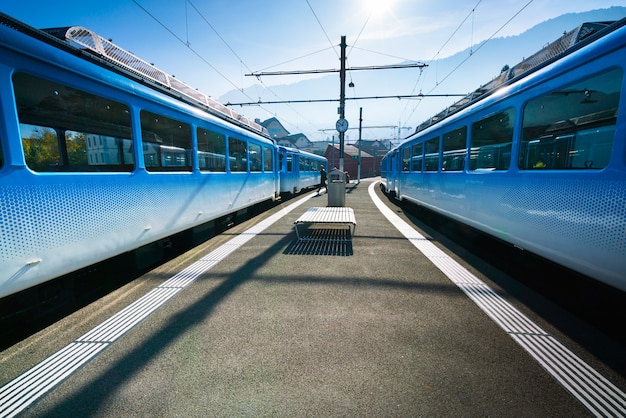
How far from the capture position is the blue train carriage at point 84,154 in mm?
2393

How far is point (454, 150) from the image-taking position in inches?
254

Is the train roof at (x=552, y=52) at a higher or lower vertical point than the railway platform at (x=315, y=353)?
higher

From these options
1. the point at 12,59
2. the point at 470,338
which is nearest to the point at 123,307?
the point at 12,59

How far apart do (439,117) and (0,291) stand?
9500 mm

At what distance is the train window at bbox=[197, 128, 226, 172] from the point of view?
5.70 m

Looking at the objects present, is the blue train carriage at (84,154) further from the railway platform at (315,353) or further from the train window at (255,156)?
the train window at (255,156)

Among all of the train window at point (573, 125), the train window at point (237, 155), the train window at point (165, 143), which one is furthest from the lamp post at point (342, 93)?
the train window at point (573, 125)

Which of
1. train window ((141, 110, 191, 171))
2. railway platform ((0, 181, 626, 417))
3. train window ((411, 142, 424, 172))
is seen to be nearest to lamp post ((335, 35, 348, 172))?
train window ((411, 142, 424, 172))

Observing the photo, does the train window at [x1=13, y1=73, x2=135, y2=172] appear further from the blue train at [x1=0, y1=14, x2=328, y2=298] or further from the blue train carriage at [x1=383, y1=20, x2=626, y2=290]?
the blue train carriage at [x1=383, y1=20, x2=626, y2=290]

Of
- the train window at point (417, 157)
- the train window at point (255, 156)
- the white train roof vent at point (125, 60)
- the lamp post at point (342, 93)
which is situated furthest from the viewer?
the lamp post at point (342, 93)

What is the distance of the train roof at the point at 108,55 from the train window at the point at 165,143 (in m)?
0.55

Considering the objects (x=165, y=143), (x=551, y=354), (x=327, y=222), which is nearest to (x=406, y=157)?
(x=327, y=222)

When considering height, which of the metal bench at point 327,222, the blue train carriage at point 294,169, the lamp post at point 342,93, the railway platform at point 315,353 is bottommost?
the railway platform at point 315,353

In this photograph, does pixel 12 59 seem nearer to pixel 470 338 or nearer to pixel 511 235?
pixel 470 338
